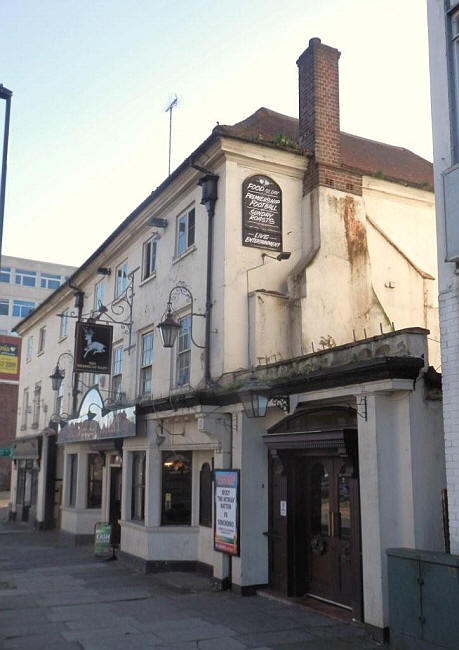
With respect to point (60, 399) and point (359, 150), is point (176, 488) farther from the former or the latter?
point (60, 399)

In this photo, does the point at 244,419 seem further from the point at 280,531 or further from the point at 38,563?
the point at 38,563

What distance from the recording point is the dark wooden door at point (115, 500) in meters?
18.5

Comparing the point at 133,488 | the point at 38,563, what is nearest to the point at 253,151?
the point at 133,488

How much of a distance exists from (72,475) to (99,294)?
6.51 metres

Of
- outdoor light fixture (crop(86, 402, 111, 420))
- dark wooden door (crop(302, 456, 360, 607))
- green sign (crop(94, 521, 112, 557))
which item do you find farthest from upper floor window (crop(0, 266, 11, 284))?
dark wooden door (crop(302, 456, 360, 607))

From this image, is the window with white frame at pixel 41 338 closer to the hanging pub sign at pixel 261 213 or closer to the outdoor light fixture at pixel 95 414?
the outdoor light fixture at pixel 95 414

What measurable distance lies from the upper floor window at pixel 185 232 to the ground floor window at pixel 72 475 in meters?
10.3

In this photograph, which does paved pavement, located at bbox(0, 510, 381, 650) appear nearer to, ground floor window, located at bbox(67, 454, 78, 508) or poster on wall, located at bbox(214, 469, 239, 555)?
poster on wall, located at bbox(214, 469, 239, 555)

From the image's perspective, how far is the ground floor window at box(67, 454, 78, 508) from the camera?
22500mm

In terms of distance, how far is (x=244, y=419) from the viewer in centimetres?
1202

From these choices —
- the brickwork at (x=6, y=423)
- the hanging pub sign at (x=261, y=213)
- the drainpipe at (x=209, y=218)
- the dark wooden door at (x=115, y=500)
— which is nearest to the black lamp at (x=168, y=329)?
the drainpipe at (x=209, y=218)

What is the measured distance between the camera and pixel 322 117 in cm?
1452

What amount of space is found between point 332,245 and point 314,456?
487cm

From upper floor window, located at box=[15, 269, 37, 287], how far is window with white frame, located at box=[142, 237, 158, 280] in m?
51.0
